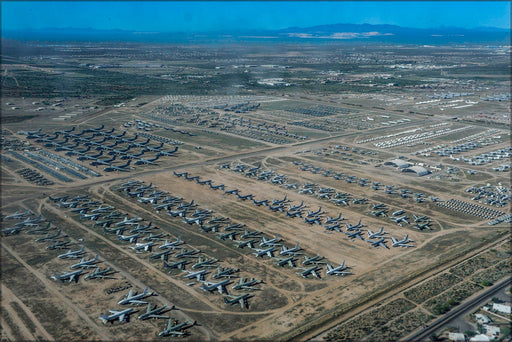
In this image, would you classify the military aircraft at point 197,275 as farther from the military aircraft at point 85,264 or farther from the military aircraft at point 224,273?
the military aircraft at point 85,264

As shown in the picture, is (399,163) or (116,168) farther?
(399,163)

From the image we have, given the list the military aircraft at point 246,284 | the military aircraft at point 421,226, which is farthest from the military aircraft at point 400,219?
the military aircraft at point 246,284

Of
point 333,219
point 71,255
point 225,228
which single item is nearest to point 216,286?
point 225,228

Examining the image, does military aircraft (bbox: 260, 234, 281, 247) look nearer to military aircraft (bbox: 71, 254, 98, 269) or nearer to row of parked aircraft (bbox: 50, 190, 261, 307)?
row of parked aircraft (bbox: 50, 190, 261, 307)

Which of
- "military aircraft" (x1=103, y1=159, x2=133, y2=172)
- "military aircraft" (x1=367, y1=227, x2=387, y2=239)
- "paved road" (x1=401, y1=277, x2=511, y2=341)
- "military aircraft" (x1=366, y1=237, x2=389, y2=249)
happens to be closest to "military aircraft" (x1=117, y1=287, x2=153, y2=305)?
"paved road" (x1=401, y1=277, x2=511, y2=341)

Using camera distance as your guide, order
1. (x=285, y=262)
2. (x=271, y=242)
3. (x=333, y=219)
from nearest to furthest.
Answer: (x=285, y=262)
(x=271, y=242)
(x=333, y=219)

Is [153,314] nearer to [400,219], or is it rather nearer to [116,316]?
[116,316]

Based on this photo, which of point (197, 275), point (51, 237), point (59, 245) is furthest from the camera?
point (51, 237)
